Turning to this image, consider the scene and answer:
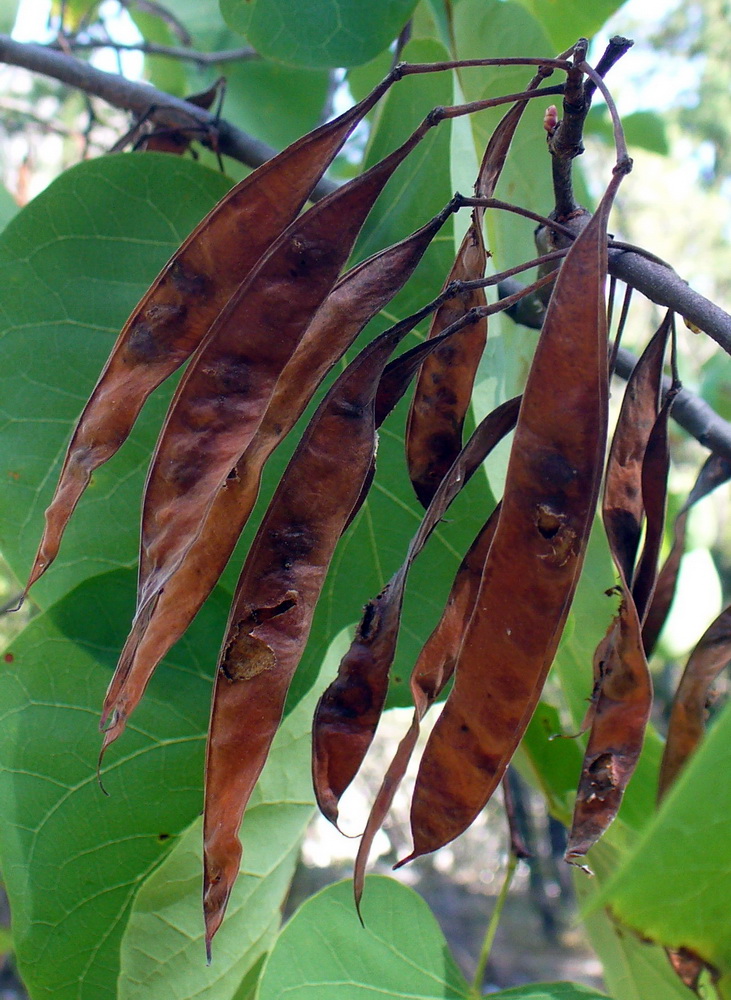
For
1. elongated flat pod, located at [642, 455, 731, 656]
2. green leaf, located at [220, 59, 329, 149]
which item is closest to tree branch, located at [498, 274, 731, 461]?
elongated flat pod, located at [642, 455, 731, 656]

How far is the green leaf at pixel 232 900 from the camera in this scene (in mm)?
1063

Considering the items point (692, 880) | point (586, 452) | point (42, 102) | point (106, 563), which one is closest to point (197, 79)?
point (106, 563)

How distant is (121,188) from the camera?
1208 millimetres

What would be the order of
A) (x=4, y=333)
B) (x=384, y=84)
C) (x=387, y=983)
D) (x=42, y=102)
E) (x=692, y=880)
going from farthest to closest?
1. (x=42, y=102)
2. (x=4, y=333)
3. (x=387, y=983)
4. (x=384, y=84)
5. (x=692, y=880)

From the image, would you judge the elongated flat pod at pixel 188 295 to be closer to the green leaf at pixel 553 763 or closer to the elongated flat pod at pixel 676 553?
the elongated flat pod at pixel 676 553

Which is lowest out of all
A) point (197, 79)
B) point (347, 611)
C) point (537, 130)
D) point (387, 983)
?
point (387, 983)

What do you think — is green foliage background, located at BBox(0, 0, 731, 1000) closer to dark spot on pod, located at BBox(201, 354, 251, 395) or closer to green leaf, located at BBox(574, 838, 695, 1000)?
green leaf, located at BBox(574, 838, 695, 1000)

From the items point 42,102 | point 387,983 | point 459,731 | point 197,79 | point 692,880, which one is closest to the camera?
point 692,880

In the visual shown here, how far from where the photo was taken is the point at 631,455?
2.91 ft

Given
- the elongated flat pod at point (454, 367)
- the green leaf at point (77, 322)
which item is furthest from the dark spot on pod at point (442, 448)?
the green leaf at point (77, 322)

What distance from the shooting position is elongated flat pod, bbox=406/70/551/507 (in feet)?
3.02

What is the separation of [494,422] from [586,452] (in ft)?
0.78

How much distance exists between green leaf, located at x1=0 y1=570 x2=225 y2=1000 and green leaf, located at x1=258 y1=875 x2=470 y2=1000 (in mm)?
215

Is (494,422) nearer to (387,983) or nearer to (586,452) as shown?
(586,452)
